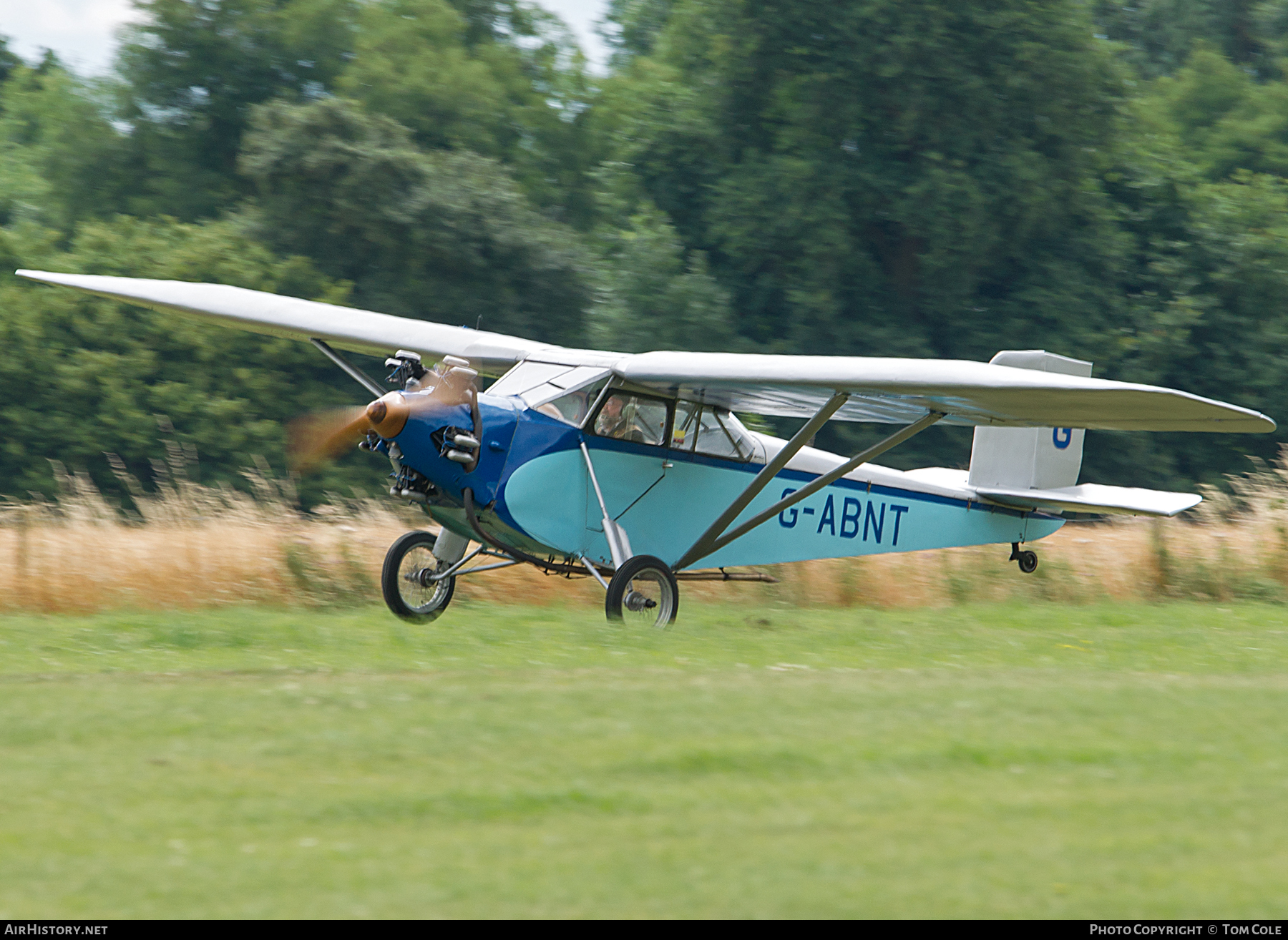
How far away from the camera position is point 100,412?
118 feet

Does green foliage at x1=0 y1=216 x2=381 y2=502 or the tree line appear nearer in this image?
green foliage at x1=0 y1=216 x2=381 y2=502

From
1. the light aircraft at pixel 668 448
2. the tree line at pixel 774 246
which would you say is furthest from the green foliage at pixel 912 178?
the light aircraft at pixel 668 448

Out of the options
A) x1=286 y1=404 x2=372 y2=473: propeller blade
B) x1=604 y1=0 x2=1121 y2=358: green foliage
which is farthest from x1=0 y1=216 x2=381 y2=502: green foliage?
x1=286 y1=404 x2=372 y2=473: propeller blade

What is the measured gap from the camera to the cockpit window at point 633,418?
13672mm

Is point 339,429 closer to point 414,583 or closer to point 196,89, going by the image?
point 414,583

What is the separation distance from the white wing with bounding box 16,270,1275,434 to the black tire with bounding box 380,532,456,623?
2025 mm

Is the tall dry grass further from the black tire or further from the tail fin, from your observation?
the black tire

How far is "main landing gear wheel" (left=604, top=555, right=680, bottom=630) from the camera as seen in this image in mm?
12805

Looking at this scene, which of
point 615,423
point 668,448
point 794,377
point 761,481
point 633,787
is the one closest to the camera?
point 633,787

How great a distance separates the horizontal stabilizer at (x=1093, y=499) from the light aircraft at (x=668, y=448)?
33mm

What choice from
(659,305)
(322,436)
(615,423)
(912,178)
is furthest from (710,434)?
(912,178)

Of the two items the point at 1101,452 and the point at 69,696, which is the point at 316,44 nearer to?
the point at 1101,452

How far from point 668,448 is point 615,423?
2.48 ft

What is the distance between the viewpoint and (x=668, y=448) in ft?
46.9
